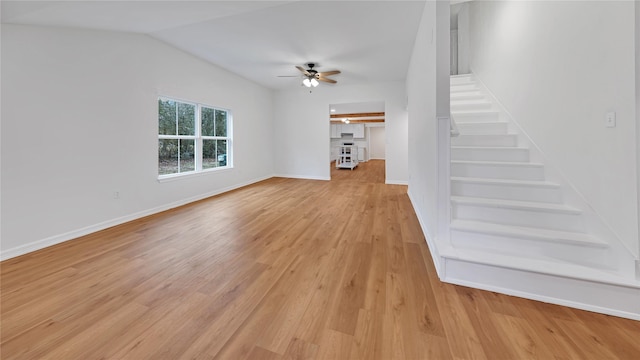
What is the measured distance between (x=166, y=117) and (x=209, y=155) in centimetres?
118

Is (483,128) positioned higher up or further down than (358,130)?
further down

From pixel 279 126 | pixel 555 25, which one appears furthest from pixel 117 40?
pixel 555 25

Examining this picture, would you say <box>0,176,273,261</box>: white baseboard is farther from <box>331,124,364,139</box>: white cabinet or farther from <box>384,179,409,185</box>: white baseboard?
<box>331,124,364,139</box>: white cabinet

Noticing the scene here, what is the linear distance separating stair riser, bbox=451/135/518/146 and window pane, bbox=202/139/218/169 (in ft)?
14.8

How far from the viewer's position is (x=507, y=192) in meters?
2.25

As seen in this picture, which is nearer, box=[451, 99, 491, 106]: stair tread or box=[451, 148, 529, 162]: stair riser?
box=[451, 148, 529, 162]: stair riser

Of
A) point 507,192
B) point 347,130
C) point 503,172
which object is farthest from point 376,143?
point 507,192

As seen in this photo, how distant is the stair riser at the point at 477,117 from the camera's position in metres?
3.41

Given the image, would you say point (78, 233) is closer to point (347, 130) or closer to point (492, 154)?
point (492, 154)

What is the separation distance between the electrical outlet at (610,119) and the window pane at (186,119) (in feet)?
17.2

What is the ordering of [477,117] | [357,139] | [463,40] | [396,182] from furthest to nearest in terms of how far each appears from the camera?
[357,139], [396,182], [463,40], [477,117]

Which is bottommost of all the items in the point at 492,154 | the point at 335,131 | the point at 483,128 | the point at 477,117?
the point at 492,154

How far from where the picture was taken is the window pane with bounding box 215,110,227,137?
5.28 metres

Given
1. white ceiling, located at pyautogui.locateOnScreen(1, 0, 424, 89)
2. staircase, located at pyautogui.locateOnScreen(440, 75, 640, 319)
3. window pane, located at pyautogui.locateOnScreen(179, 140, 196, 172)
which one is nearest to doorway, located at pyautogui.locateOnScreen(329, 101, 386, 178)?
white ceiling, located at pyautogui.locateOnScreen(1, 0, 424, 89)
